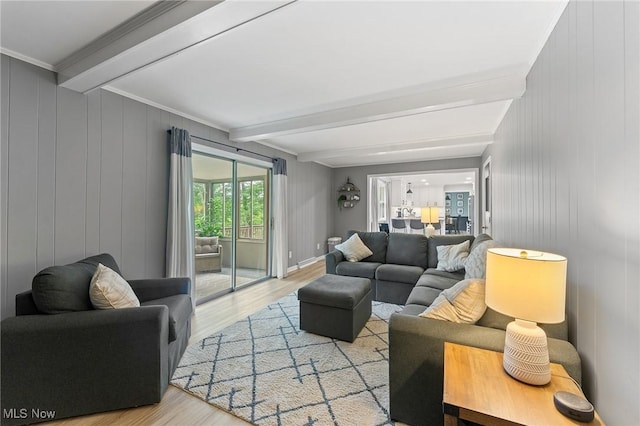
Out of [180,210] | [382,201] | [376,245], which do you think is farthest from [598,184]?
[382,201]

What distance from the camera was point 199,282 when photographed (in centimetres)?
389

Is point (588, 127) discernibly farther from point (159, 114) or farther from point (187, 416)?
point (159, 114)

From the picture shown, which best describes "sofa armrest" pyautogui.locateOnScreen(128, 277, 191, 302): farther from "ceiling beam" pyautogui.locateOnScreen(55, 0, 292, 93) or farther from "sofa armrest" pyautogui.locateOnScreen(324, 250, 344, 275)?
"sofa armrest" pyautogui.locateOnScreen(324, 250, 344, 275)

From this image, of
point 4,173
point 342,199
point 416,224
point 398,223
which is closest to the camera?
point 4,173

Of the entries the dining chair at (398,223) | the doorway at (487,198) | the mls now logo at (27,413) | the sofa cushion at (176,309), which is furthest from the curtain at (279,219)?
the dining chair at (398,223)

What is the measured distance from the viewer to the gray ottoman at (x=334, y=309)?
101 inches

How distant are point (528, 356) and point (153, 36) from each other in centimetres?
259

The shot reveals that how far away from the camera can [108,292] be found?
186 cm

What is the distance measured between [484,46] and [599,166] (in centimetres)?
130

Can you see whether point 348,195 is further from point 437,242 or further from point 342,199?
point 437,242

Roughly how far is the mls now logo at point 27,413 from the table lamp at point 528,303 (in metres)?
2.62

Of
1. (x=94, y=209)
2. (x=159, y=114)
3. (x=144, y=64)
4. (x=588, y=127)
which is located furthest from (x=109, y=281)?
(x=588, y=127)

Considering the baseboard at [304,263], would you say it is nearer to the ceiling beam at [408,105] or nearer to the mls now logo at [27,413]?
the ceiling beam at [408,105]

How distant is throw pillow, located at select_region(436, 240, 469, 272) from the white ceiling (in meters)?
1.75
